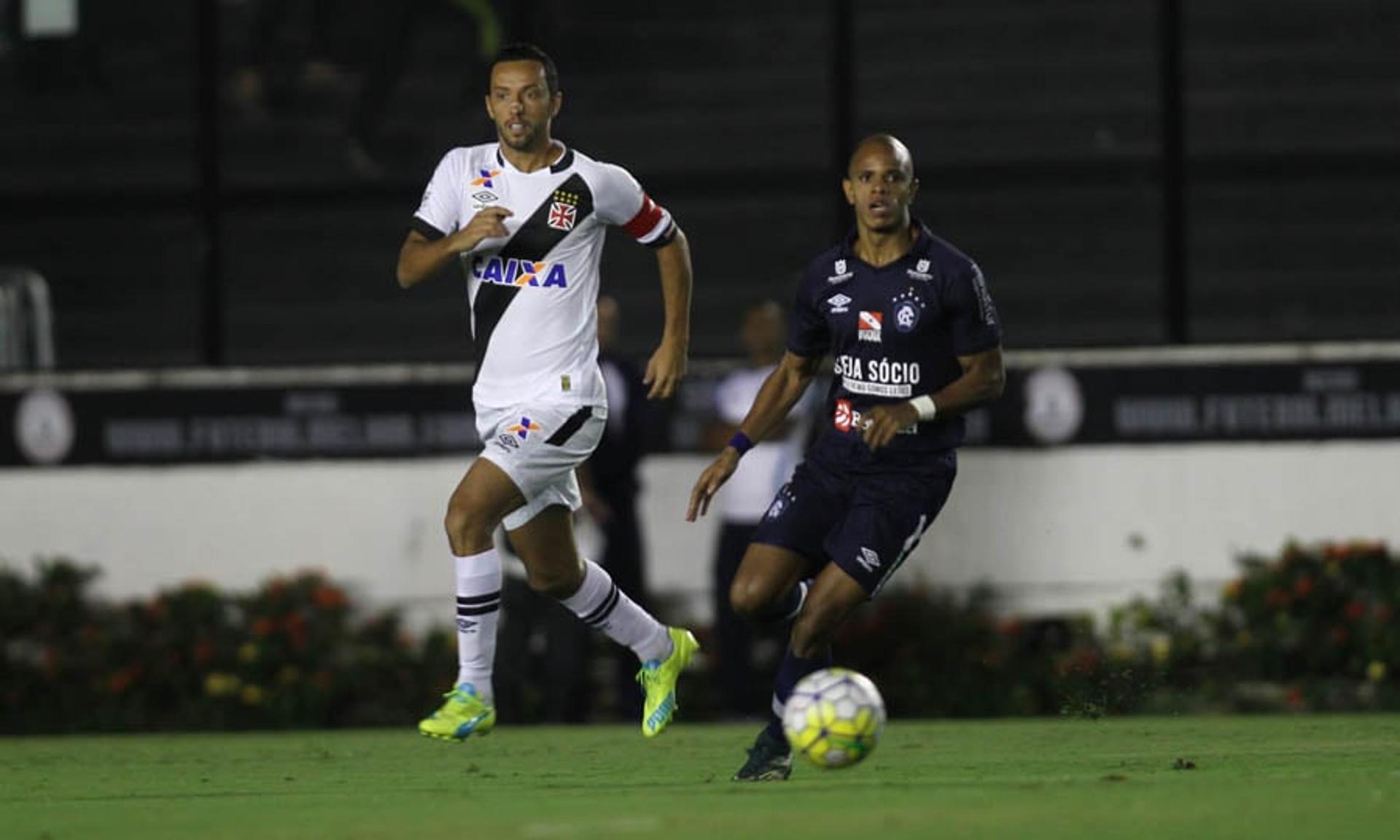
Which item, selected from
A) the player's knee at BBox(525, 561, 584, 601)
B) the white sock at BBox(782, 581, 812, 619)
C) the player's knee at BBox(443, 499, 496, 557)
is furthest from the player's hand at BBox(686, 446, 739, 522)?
the player's knee at BBox(443, 499, 496, 557)

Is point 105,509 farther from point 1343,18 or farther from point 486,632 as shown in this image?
point 1343,18

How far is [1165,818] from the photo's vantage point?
27.0ft

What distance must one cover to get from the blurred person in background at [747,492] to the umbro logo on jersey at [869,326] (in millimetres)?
5036

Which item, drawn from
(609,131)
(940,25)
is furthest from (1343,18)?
(609,131)

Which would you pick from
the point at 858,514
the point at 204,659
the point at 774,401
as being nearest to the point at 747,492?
the point at 204,659

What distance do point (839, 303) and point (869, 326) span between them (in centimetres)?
18

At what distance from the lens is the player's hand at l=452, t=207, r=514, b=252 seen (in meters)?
10.6

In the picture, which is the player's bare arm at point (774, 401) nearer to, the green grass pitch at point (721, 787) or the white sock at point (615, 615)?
the white sock at point (615, 615)

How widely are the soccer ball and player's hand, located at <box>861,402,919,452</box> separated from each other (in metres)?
0.93

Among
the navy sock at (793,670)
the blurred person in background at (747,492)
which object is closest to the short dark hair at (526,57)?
the navy sock at (793,670)

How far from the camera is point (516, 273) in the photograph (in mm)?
11234

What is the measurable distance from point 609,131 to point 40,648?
476 centimetres

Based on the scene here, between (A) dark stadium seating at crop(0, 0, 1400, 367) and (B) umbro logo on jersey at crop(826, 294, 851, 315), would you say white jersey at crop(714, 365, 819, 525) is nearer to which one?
(A) dark stadium seating at crop(0, 0, 1400, 367)

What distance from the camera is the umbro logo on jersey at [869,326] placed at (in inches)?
421
